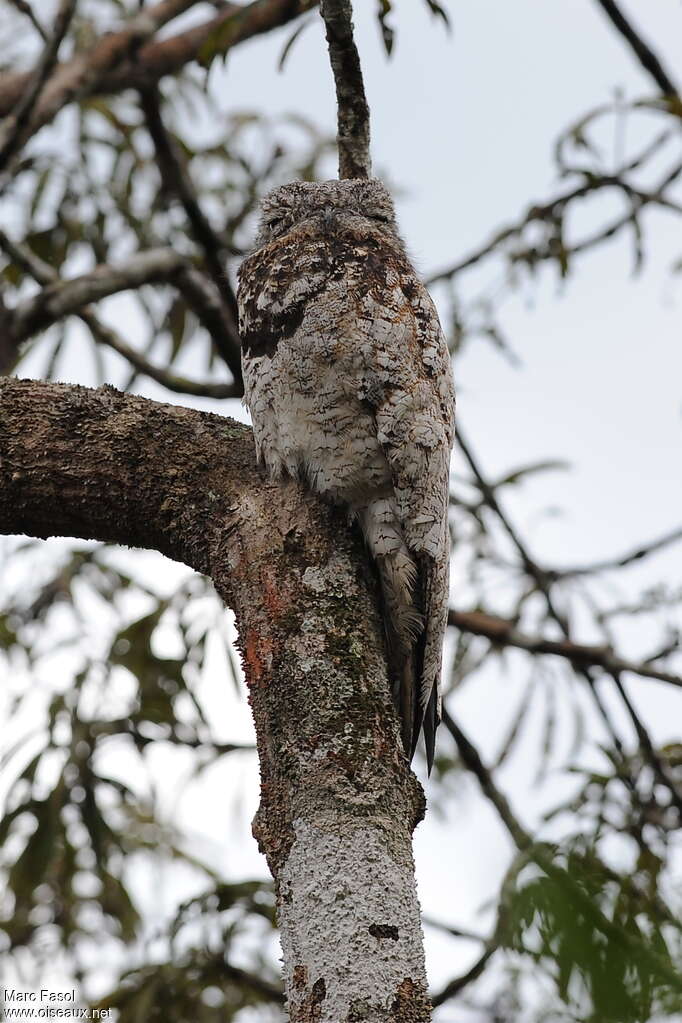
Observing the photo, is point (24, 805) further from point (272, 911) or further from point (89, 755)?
point (272, 911)

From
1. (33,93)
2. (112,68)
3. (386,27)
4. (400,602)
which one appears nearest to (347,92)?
(386,27)

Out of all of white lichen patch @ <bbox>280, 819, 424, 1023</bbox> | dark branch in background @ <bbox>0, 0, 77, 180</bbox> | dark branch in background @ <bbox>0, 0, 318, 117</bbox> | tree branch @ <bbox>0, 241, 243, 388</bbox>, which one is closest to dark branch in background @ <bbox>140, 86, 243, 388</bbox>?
tree branch @ <bbox>0, 241, 243, 388</bbox>

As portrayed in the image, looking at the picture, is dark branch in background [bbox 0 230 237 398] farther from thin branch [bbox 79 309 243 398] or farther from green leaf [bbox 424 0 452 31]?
green leaf [bbox 424 0 452 31]

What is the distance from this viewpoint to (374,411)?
7.37 ft

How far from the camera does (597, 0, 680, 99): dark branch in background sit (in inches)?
114

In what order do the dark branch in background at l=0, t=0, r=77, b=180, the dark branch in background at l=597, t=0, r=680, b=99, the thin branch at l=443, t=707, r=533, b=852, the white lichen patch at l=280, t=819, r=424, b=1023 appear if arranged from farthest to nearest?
the dark branch in background at l=0, t=0, r=77, b=180
the thin branch at l=443, t=707, r=533, b=852
the dark branch in background at l=597, t=0, r=680, b=99
the white lichen patch at l=280, t=819, r=424, b=1023

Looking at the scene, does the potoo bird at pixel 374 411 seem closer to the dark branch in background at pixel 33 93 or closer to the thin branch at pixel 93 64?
the dark branch in background at pixel 33 93

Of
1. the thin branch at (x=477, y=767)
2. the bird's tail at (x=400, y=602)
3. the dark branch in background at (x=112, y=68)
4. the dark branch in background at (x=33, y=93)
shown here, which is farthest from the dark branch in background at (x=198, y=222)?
the bird's tail at (x=400, y=602)

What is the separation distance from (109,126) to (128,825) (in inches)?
115

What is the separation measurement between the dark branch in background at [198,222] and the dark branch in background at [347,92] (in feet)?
3.12

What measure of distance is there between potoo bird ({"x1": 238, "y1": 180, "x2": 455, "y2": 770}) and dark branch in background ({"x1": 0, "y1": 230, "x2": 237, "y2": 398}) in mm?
1100

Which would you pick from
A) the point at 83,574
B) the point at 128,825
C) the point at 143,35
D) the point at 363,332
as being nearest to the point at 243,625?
the point at 363,332

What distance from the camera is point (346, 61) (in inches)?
89.7

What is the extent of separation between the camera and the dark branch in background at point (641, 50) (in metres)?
2.89
